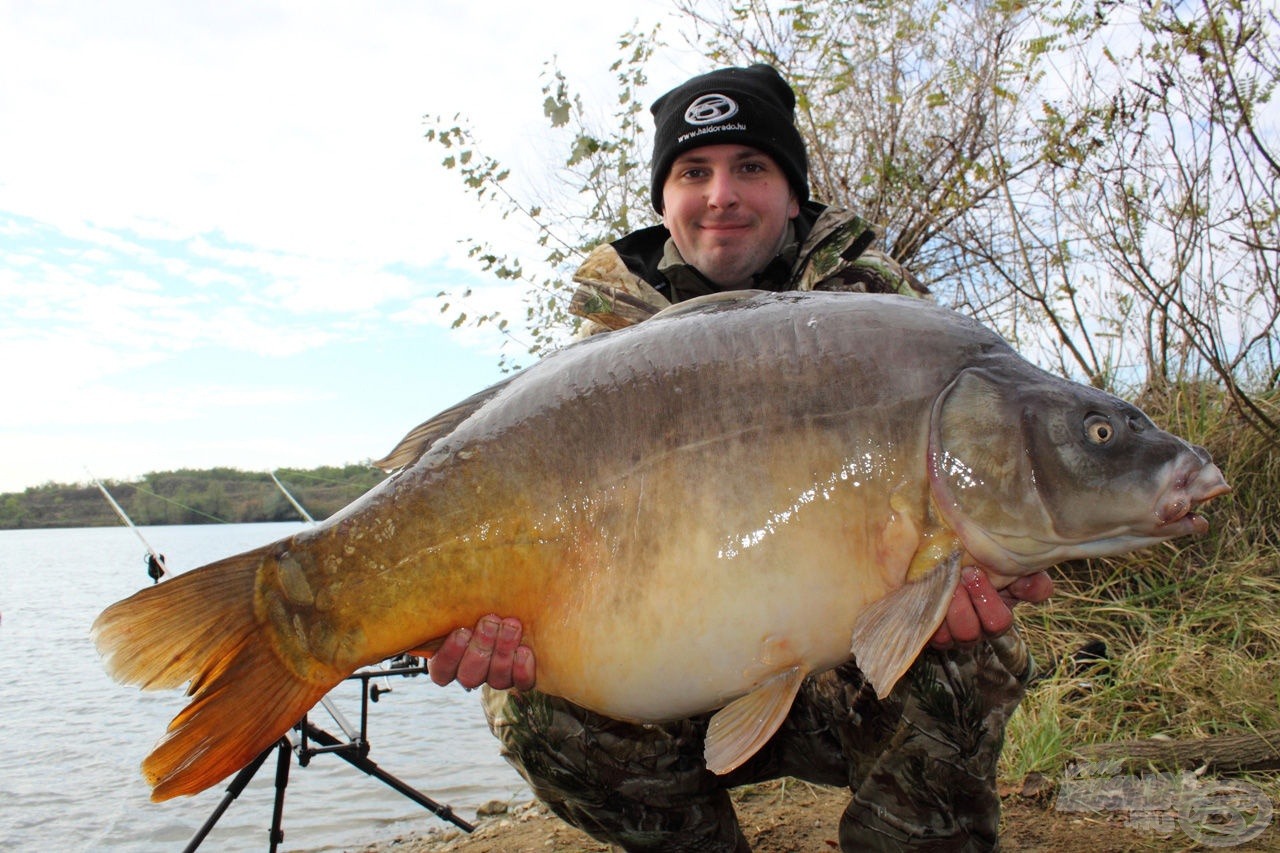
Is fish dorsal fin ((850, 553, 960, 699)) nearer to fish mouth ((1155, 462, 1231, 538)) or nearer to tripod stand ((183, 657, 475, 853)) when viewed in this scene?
fish mouth ((1155, 462, 1231, 538))

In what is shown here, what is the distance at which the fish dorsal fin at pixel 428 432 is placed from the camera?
69.9 inches

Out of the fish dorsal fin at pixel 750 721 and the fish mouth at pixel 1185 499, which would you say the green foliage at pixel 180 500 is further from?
the fish mouth at pixel 1185 499

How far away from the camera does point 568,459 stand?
1652 millimetres

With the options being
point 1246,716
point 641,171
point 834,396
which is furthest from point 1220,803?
point 641,171

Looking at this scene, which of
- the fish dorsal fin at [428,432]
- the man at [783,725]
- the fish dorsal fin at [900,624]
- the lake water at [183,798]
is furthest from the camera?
the lake water at [183,798]

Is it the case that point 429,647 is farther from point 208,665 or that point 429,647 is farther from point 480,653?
point 208,665

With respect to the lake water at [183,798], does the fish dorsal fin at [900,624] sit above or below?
above

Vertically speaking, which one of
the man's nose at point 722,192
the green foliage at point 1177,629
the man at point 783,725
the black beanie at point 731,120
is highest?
the black beanie at point 731,120

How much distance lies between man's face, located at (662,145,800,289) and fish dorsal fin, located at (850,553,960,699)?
1.40 m

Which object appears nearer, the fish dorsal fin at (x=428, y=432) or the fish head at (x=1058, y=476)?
the fish head at (x=1058, y=476)

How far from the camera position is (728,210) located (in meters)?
2.72

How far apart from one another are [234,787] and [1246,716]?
330cm

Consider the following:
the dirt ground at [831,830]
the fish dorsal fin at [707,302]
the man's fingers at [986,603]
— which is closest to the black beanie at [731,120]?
the fish dorsal fin at [707,302]

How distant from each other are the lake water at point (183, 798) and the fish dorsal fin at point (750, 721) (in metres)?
3.52
